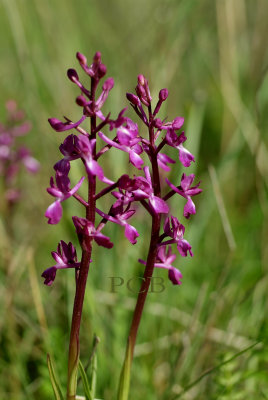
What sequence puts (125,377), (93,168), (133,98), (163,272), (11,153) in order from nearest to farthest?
(93,168)
(133,98)
(125,377)
(163,272)
(11,153)

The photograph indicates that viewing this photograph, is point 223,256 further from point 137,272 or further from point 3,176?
point 3,176

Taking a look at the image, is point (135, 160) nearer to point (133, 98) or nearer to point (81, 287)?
point (133, 98)

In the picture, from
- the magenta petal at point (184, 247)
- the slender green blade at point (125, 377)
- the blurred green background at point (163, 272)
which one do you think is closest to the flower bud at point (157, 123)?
the magenta petal at point (184, 247)

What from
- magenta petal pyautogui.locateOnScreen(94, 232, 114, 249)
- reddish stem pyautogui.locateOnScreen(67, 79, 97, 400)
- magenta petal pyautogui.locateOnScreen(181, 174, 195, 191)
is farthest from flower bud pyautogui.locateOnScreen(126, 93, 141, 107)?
magenta petal pyautogui.locateOnScreen(94, 232, 114, 249)

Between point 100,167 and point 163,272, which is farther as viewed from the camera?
point 163,272

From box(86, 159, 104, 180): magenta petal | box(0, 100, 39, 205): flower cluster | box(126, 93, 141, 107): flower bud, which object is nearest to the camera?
box(86, 159, 104, 180): magenta petal

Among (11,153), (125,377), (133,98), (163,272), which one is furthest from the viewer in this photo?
(11,153)

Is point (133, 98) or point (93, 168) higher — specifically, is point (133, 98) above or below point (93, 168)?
above

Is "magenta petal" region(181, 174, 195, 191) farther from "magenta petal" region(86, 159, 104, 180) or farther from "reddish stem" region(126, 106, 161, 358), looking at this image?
"magenta petal" region(86, 159, 104, 180)

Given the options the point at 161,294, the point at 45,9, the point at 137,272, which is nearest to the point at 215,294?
the point at 161,294

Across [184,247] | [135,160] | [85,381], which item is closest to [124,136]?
[135,160]
